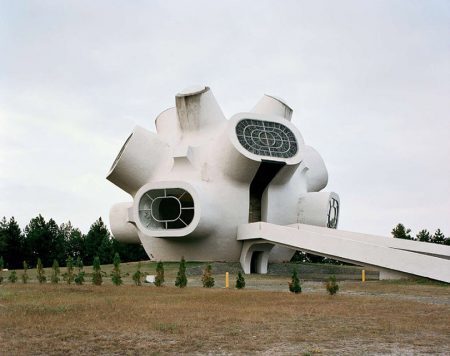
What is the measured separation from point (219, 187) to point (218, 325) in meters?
22.9

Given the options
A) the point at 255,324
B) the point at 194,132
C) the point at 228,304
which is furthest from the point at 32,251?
the point at 255,324

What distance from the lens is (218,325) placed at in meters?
10.2

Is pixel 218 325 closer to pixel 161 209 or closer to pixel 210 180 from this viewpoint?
pixel 210 180

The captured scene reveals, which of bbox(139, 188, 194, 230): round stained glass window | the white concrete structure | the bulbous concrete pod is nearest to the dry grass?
the white concrete structure

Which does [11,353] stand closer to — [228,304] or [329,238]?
[228,304]

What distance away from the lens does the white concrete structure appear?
31875mm

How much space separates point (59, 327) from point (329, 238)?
1877 centimetres

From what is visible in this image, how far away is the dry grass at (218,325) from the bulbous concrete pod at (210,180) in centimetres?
1717

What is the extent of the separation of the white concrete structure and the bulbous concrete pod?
0.20ft

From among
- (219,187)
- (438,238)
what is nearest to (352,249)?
(219,187)

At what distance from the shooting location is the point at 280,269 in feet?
113

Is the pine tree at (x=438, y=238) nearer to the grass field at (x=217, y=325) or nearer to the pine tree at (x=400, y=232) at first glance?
the pine tree at (x=400, y=232)

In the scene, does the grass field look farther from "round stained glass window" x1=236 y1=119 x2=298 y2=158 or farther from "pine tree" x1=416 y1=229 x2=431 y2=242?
"pine tree" x1=416 y1=229 x2=431 y2=242

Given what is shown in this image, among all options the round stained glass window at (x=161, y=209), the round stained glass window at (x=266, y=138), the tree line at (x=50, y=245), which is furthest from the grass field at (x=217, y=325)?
the tree line at (x=50, y=245)
